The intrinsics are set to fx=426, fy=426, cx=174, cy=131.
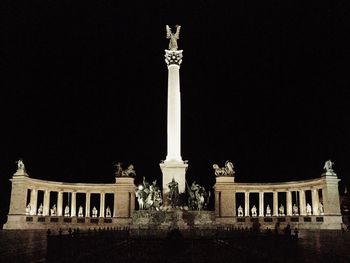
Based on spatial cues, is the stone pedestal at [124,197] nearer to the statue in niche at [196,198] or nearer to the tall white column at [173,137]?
the tall white column at [173,137]

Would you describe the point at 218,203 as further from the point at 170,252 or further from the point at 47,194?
the point at 170,252

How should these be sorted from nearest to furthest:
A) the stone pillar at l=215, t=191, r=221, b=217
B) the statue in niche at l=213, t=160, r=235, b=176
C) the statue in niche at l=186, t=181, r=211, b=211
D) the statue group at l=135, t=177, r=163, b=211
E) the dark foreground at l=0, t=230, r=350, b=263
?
the dark foreground at l=0, t=230, r=350, b=263 < the statue group at l=135, t=177, r=163, b=211 < the statue in niche at l=186, t=181, r=211, b=211 < the stone pillar at l=215, t=191, r=221, b=217 < the statue in niche at l=213, t=160, r=235, b=176

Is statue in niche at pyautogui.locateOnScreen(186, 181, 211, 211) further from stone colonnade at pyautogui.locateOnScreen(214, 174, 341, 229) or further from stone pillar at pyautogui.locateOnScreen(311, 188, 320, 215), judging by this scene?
stone pillar at pyautogui.locateOnScreen(311, 188, 320, 215)

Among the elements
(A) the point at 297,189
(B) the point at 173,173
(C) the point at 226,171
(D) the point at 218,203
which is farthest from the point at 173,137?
(A) the point at 297,189

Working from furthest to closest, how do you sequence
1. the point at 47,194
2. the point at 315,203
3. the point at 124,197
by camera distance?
the point at 47,194 < the point at 124,197 < the point at 315,203

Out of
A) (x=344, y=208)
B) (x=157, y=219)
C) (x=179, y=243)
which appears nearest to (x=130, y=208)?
(x=157, y=219)

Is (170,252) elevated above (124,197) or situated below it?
below

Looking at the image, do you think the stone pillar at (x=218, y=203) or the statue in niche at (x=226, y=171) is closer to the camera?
the stone pillar at (x=218, y=203)

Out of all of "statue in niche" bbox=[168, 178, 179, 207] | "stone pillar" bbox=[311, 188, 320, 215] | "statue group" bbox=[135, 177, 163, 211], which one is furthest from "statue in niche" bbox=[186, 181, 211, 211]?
"stone pillar" bbox=[311, 188, 320, 215]

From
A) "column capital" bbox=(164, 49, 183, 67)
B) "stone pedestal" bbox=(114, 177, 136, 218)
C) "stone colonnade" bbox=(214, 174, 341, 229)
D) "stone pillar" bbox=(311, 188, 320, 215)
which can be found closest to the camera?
"column capital" bbox=(164, 49, 183, 67)

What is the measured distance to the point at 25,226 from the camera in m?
53.5

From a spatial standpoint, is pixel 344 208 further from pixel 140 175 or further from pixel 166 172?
pixel 166 172

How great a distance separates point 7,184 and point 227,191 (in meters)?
36.8

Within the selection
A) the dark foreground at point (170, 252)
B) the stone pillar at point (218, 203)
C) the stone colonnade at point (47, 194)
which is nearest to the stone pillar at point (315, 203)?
the stone pillar at point (218, 203)
